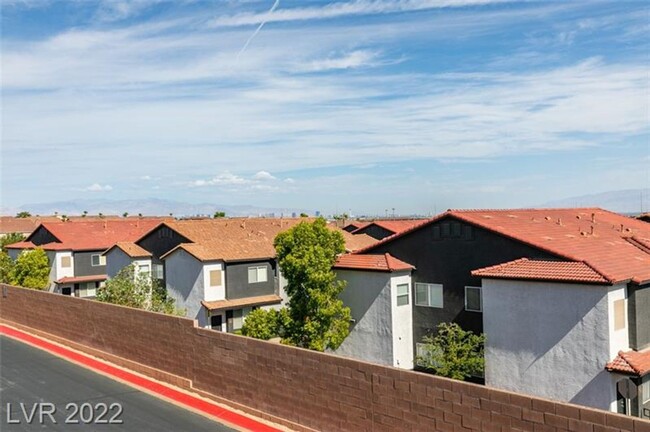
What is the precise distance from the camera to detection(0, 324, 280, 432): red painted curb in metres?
17.9

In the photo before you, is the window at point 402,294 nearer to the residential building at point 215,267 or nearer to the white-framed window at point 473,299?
the white-framed window at point 473,299

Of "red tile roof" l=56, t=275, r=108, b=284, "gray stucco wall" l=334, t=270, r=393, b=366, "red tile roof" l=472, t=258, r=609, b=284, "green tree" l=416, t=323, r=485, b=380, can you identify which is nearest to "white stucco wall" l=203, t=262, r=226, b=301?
"gray stucco wall" l=334, t=270, r=393, b=366

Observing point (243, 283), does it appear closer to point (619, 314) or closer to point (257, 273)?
point (257, 273)

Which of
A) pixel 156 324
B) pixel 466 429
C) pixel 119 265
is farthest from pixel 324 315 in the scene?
pixel 119 265

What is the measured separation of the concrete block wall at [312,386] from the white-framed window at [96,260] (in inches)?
1295

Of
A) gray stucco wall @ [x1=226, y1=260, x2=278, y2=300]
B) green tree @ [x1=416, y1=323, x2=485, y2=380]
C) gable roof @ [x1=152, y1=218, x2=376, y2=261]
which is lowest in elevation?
green tree @ [x1=416, y1=323, x2=485, y2=380]

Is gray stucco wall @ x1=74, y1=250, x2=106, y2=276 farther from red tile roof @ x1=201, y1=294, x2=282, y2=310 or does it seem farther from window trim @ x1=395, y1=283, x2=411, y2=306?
window trim @ x1=395, y1=283, x2=411, y2=306

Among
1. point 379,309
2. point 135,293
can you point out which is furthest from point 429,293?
point 135,293

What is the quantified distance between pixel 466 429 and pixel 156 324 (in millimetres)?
13598

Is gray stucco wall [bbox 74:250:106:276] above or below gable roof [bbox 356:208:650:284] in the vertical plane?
below

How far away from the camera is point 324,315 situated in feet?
99.3

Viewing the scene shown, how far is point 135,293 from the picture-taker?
35250 mm

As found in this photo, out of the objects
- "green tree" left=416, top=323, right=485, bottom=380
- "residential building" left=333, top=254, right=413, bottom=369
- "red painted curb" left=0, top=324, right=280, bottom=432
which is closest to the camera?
"red painted curb" left=0, top=324, right=280, bottom=432

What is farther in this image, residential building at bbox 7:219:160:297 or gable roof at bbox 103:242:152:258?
residential building at bbox 7:219:160:297
